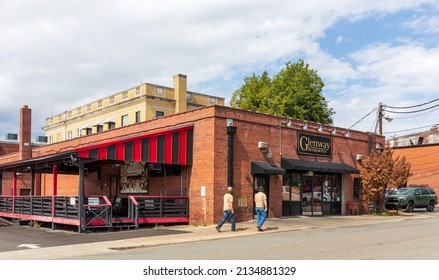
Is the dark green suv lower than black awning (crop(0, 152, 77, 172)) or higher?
lower

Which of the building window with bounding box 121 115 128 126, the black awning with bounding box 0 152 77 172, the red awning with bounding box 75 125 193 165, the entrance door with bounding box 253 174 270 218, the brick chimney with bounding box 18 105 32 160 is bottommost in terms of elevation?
the entrance door with bounding box 253 174 270 218

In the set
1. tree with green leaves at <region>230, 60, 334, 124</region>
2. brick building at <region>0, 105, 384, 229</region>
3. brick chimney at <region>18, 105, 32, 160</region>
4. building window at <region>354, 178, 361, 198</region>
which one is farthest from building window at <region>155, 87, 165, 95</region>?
building window at <region>354, 178, 361, 198</region>

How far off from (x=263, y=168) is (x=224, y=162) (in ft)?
6.34

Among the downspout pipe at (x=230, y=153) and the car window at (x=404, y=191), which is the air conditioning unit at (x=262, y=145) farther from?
the car window at (x=404, y=191)

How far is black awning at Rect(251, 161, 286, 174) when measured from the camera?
21.2 meters

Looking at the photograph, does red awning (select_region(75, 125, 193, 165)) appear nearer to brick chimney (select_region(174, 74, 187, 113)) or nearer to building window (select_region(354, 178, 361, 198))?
building window (select_region(354, 178, 361, 198))

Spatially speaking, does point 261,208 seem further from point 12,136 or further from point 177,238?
point 12,136

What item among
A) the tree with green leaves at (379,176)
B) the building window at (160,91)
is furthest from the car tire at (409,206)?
the building window at (160,91)

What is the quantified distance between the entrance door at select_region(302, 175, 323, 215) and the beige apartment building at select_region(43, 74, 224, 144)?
86.0 feet

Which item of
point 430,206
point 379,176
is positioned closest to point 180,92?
point 430,206

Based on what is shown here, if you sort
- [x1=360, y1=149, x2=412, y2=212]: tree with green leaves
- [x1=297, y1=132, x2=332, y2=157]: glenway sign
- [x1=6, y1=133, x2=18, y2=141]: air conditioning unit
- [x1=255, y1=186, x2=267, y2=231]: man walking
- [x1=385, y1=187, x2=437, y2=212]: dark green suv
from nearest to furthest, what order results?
1. [x1=255, y1=186, x2=267, y2=231]: man walking
2. [x1=297, y1=132, x2=332, y2=157]: glenway sign
3. [x1=360, y1=149, x2=412, y2=212]: tree with green leaves
4. [x1=385, y1=187, x2=437, y2=212]: dark green suv
5. [x1=6, y1=133, x2=18, y2=141]: air conditioning unit

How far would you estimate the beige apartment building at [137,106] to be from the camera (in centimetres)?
4984

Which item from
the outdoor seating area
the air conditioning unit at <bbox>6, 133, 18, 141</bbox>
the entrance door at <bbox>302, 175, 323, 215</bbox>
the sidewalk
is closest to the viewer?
the sidewalk
